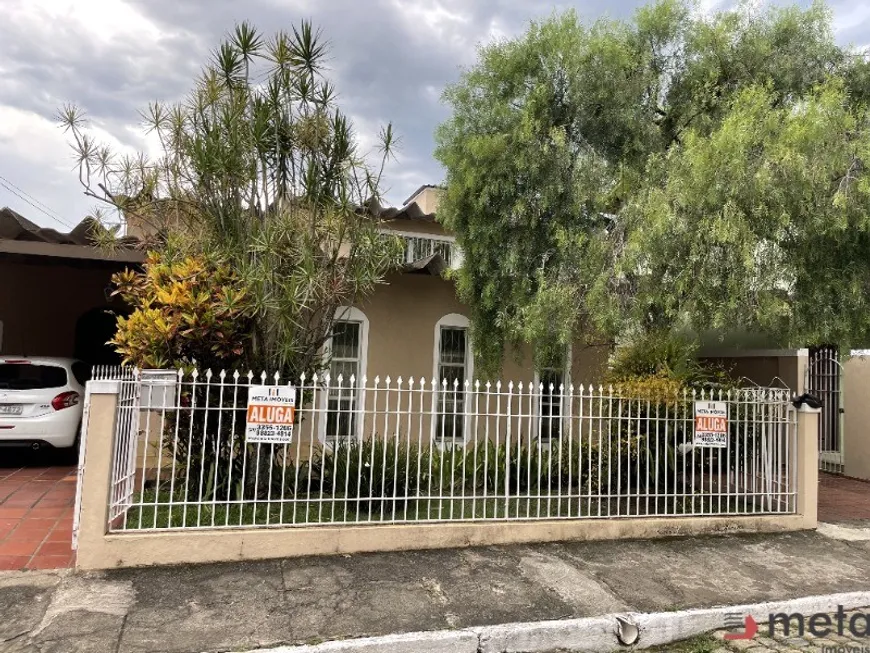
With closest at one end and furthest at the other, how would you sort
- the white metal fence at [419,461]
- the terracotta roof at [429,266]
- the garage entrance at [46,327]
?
the white metal fence at [419,461], the garage entrance at [46,327], the terracotta roof at [429,266]

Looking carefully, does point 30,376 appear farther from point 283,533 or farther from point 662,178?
point 662,178

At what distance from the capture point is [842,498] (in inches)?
325

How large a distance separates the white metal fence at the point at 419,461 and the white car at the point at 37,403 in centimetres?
203

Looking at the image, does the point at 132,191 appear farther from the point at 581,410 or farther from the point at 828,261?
the point at 828,261

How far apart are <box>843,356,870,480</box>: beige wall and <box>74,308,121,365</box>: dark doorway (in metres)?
13.2

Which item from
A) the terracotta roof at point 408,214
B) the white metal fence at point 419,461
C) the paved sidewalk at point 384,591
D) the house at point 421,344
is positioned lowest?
the paved sidewalk at point 384,591

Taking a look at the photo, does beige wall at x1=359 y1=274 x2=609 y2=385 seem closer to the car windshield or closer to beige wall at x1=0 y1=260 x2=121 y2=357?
the car windshield

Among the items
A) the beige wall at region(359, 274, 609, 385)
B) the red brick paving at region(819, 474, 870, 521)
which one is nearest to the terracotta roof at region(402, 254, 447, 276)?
the beige wall at region(359, 274, 609, 385)

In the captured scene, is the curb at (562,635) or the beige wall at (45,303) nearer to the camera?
the curb at (562,635)

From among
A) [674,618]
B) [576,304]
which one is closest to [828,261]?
[576,304]

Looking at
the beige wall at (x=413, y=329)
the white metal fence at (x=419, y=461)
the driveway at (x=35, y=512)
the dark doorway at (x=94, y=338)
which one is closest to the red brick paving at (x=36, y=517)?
the driveway at (x=35, y=512)

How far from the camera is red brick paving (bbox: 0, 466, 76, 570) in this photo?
16.0 ft

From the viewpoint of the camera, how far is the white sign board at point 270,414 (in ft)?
17.1

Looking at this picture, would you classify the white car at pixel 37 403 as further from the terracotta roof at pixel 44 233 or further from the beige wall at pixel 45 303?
the beige wall at pixel 45 303
